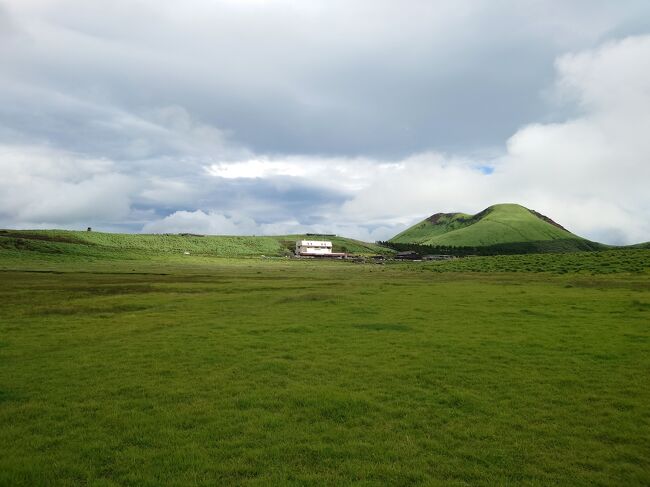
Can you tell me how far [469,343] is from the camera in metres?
25.2

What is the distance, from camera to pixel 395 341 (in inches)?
1024

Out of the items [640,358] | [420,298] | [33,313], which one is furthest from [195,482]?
[420,298]

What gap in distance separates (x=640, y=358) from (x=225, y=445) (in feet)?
70.5

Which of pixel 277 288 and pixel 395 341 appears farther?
pixel 277 288

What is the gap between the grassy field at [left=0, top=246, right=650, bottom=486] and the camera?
37.1 feet

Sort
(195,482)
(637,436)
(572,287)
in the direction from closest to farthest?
(195,482) → (637,436) → (572,287)

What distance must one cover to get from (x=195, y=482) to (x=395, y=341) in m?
17.3

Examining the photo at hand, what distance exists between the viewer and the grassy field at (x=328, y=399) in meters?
11.3

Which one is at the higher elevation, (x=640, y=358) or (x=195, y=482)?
(x=640, y=358)

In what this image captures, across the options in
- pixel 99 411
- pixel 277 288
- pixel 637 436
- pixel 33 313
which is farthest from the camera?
pixel 277 288

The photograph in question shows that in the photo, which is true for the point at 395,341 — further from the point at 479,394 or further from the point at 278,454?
the point at 278,454

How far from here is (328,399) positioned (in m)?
15.9

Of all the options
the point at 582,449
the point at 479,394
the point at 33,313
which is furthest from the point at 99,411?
the point at 33,313

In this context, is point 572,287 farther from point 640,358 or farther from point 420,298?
point 640,358
